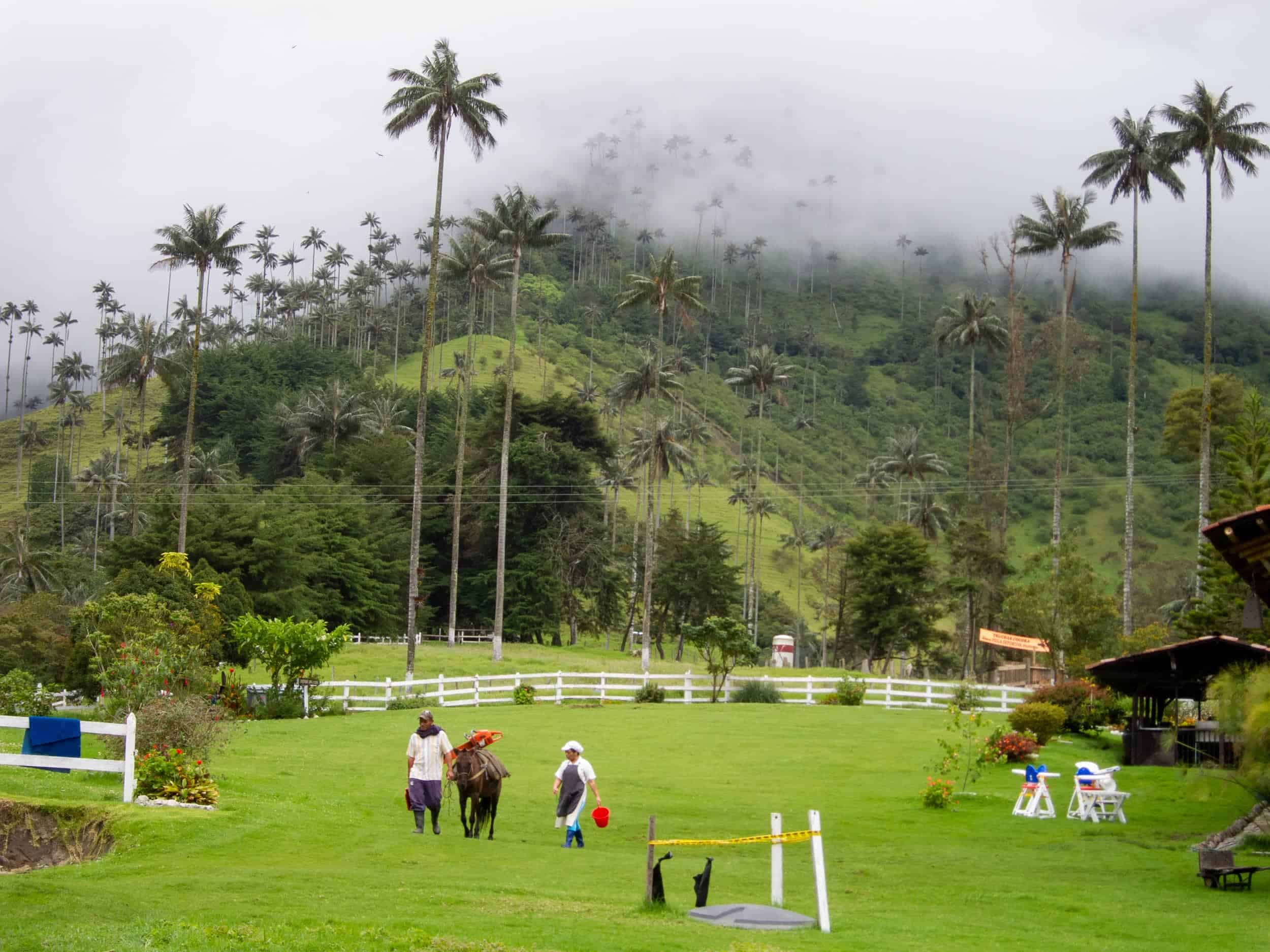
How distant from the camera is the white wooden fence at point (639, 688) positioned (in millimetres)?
41312

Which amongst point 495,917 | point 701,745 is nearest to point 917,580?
point 701,745

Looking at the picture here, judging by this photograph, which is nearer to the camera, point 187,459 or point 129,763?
point 129,763

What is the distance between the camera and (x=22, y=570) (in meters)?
79.5

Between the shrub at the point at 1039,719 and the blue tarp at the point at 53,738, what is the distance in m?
22.6

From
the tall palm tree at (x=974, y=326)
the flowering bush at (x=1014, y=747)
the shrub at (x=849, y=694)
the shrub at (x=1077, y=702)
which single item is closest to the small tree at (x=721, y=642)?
the shrub at (x=849, y=694)

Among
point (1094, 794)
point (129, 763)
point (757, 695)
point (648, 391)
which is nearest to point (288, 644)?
point (757, 695)

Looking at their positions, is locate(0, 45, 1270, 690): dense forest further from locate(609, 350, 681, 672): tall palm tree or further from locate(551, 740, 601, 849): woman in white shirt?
locate(551, 740, 601, 849): woman in white shirt

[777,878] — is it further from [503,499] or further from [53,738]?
[503,499]

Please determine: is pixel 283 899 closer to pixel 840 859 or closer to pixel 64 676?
pixel 840 859

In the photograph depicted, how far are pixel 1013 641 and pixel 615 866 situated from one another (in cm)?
3845

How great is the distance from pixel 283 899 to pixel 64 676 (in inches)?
1231

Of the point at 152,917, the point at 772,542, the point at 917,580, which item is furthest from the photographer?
the point at 772,542

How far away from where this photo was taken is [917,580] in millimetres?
68625

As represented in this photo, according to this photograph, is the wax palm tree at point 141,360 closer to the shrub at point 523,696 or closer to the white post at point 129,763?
the shrub at point 523,696
